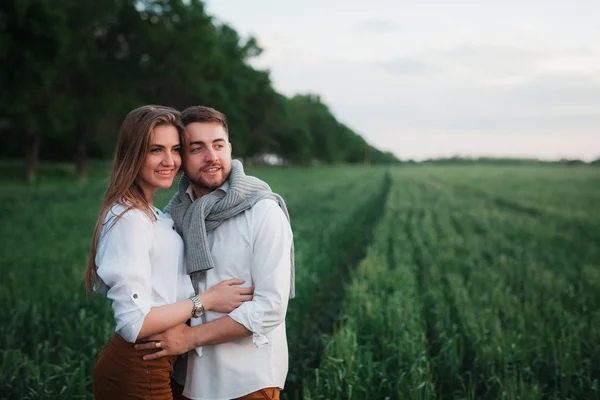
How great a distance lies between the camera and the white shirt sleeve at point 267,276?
232 cm

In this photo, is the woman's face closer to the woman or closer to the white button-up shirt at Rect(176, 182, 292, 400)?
the woman

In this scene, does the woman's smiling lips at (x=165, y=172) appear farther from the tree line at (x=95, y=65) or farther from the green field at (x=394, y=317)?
the tree line at (x=95, y=65)

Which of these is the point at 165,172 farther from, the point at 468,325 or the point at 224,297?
the point at 468,325

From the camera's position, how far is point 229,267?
248cm

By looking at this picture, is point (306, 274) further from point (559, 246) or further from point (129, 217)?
point (559, 246)

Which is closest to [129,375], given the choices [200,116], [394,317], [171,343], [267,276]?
[171,343]

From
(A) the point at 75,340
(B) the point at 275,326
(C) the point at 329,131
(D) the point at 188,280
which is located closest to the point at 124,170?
(D) the point at 188,280

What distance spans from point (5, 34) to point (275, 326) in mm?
17003

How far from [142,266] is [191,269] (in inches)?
10.1

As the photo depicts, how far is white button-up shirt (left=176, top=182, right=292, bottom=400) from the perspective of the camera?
2.33 metres

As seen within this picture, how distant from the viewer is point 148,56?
3147 cm

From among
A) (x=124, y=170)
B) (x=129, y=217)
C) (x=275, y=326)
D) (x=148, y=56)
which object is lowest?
(x=275, y=326)

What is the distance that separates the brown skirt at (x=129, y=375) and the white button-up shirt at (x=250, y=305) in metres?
0.20

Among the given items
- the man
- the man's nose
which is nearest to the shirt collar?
the man
